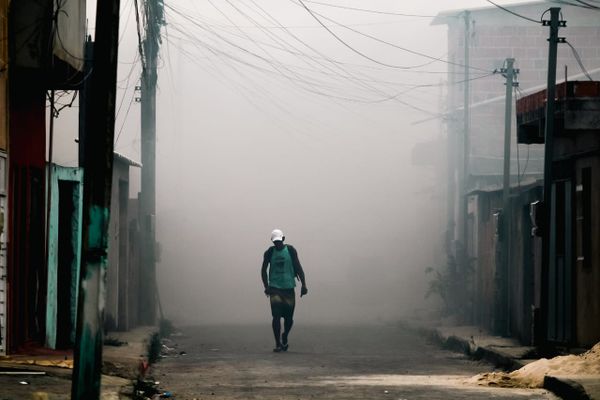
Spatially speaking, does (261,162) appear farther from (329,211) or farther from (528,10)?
(528,10)

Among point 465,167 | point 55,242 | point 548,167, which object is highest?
point 465,167

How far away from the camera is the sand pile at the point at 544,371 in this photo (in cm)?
1390

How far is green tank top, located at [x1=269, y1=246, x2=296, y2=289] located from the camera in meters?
20.8

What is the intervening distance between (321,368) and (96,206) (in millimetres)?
7335

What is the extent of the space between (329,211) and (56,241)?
38571mm

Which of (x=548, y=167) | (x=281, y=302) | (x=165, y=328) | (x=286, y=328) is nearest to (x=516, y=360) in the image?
(x=548, y=167)

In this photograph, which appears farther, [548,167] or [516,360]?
[548,167]

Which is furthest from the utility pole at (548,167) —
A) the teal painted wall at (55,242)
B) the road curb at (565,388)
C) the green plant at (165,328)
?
the green plant at (165,328)

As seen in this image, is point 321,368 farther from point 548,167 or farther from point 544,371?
point 548,167

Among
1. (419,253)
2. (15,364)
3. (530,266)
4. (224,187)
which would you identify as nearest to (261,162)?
(224,187)

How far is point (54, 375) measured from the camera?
502 inches

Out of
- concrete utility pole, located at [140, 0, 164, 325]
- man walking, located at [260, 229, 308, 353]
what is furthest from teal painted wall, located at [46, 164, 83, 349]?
concrete utility pole, located at [140, 0, 164, 325]

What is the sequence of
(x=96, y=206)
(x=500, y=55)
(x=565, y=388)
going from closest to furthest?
(x=96, y=206) < (x=565, y=388) < (x=500, y=55)

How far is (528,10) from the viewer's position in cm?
4138
